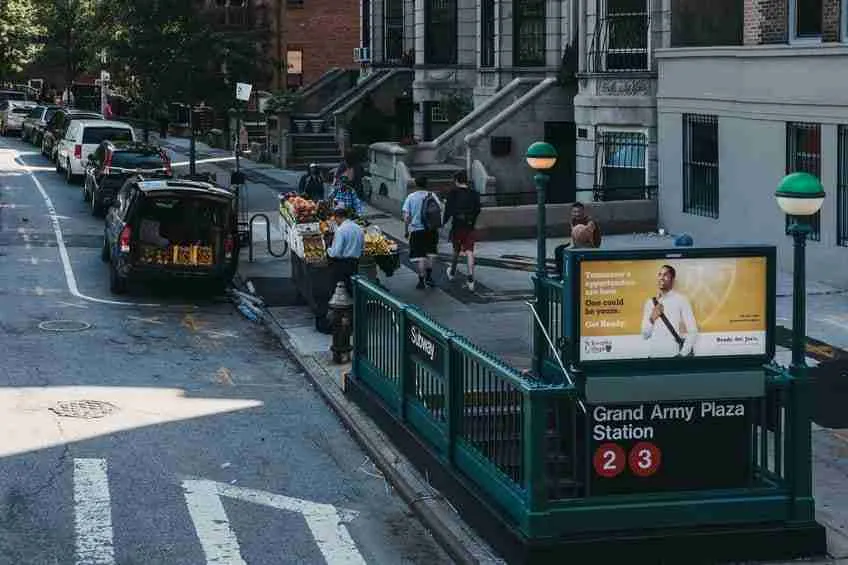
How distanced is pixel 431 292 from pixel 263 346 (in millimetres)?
4426

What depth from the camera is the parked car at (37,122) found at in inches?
2386

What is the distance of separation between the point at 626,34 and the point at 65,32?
56463 millimetres

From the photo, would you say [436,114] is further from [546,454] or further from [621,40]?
[546,454]

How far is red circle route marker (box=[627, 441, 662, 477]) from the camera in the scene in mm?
10875

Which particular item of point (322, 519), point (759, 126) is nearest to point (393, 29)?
point (759, 126)

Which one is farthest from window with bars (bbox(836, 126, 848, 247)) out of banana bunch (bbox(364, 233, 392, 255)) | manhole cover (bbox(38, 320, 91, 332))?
manhole cover (bbox(38, 320, 91, 332))

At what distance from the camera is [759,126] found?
26.1 meters

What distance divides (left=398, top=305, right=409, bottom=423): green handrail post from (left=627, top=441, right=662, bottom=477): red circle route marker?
3.66m

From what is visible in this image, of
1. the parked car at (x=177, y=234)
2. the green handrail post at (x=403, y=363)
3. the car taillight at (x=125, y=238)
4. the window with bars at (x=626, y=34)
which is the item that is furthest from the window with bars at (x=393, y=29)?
the green handrail post at (x=403, y=363)

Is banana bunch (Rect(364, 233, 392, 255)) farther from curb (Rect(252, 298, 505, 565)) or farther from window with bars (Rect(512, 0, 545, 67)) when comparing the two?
window with bars (Rect(512, 0, 545, 67))

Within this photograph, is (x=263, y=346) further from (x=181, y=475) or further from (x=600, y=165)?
(x=600, y=165)

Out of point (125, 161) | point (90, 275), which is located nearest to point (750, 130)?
point (90, 275)

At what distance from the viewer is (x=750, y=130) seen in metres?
26.4

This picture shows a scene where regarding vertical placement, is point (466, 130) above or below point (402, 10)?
below
